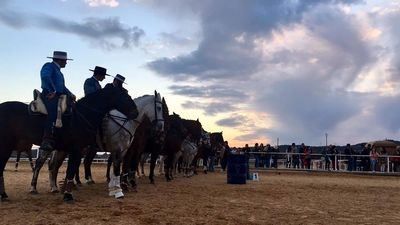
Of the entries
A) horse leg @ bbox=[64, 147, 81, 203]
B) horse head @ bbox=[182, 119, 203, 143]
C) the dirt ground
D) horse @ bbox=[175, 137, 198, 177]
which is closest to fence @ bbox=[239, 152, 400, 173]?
horse head @ bbox=[182, 119, 203, 143]

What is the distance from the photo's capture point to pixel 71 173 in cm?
1020

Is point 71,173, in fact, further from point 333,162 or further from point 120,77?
point 333,162

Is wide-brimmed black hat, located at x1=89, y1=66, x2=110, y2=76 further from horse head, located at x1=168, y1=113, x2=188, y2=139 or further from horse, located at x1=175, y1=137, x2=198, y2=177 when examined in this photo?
horse, located at x1=175, y1=137, x2=198, y2=177

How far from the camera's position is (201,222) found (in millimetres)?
7797

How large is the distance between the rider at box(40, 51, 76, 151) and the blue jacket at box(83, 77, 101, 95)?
65.7 inches

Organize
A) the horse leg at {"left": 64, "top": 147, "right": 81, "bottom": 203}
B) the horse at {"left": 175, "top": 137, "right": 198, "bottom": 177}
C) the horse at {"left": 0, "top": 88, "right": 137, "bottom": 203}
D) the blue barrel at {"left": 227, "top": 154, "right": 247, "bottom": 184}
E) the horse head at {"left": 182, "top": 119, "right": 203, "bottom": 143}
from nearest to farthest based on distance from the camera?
the horse leg at {"left": 64, "top": 147, "right": 81, "bottom": 203}, the horse at {"left": 0, "top": 88, "right": 137, "bottom": 203}, the blue barrel at {"left": 227, "top": 154, "right": 247, "bottom": 184}, the horse at {"left": 175, "top": 137, "right": 198, "bottom": 177}, the horse head at {"left": 182, "top": 119, "right": 203, "bottom": 143}

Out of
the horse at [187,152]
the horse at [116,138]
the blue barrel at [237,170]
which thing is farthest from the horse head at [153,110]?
the horse at [187,152]

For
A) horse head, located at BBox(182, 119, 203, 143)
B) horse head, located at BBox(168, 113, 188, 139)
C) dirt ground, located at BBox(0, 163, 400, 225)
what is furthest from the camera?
horse head, located at BBox(182, 119, 203, 143)

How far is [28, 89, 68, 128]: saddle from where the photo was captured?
981cm

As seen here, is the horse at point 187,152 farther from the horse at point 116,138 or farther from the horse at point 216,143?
the horse at point 116,138

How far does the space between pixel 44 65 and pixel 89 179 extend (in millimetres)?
6211

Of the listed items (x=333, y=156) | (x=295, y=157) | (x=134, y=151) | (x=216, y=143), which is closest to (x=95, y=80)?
(x=134, y=151)

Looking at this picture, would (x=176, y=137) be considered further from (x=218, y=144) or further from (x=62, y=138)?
(x=218, y=144)

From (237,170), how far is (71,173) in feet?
28.5
